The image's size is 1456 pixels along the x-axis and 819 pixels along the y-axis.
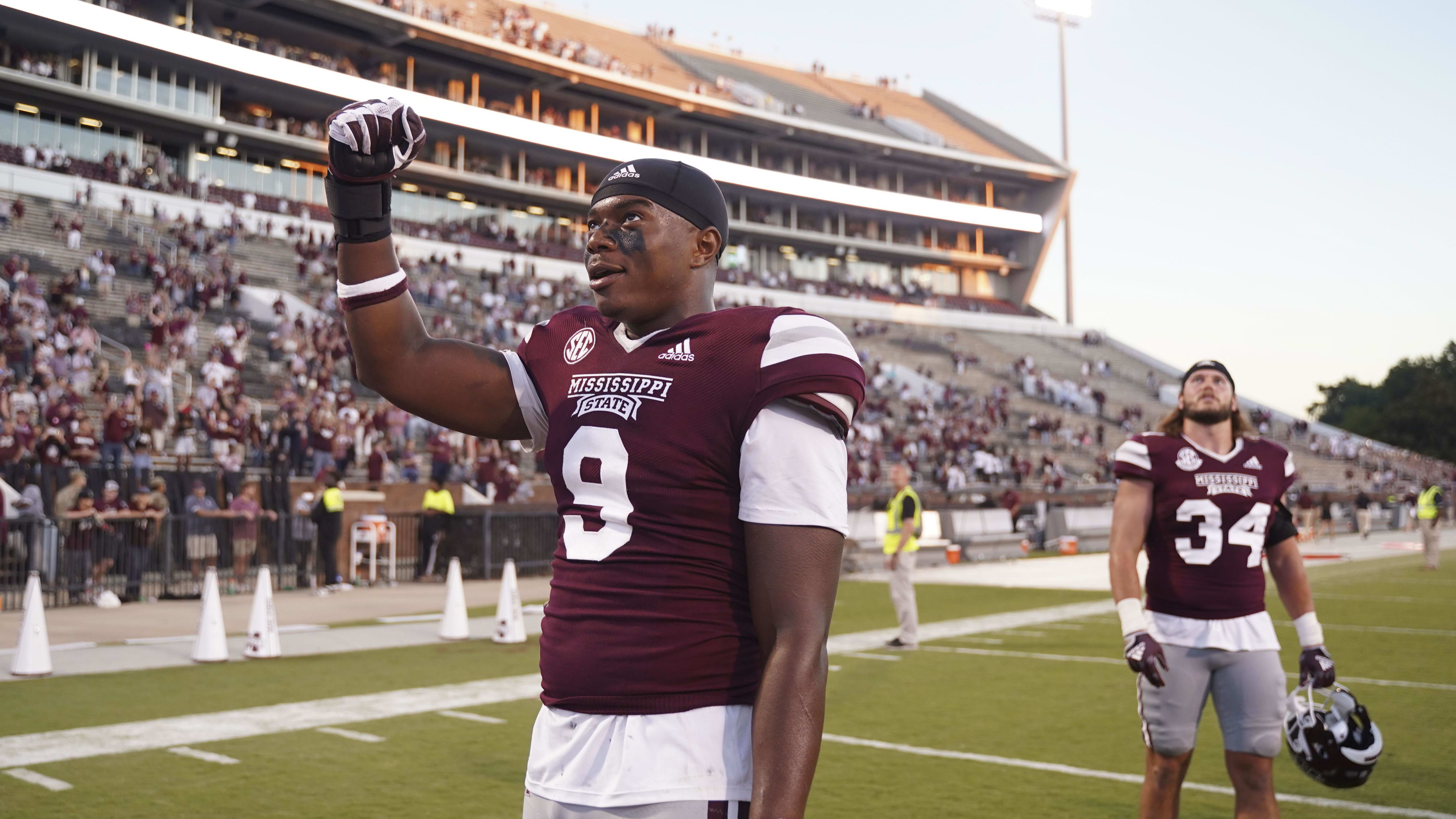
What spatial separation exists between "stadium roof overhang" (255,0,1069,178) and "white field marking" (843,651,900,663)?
39918 millimetres

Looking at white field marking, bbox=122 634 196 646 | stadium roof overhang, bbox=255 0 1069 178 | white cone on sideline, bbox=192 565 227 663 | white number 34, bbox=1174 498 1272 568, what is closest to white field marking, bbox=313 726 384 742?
white cone on sideline, bbox=192 565 227 663

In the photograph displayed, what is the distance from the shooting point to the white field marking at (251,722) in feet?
22.2

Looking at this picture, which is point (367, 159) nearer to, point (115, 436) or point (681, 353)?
point (681, 353)

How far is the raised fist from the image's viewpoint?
217cm

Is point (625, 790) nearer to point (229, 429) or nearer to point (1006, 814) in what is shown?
point (1006, 814)

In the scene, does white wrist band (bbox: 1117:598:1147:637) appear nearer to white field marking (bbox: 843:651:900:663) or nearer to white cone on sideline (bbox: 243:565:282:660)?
white field marking (bbox: 843:651:900:663)

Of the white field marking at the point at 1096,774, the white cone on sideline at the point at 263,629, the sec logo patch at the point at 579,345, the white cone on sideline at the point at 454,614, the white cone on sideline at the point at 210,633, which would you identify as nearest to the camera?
the sec logo patch at the point at 579,345

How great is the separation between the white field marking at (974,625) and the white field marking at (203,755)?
18.1 feet

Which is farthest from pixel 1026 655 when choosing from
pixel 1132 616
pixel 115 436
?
pixel 115 436

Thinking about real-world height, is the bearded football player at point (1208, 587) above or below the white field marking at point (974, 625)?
above

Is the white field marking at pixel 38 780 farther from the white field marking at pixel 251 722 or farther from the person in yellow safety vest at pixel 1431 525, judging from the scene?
the person in yellow safety vest at pixel 1431 525

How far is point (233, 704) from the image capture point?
8180 mm

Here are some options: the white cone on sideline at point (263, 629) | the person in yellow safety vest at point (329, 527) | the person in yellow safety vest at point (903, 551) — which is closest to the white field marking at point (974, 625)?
the person in yellow safety vest at point (903, 551)

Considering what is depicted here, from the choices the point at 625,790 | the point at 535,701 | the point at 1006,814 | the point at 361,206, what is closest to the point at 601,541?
the point at 625,790
